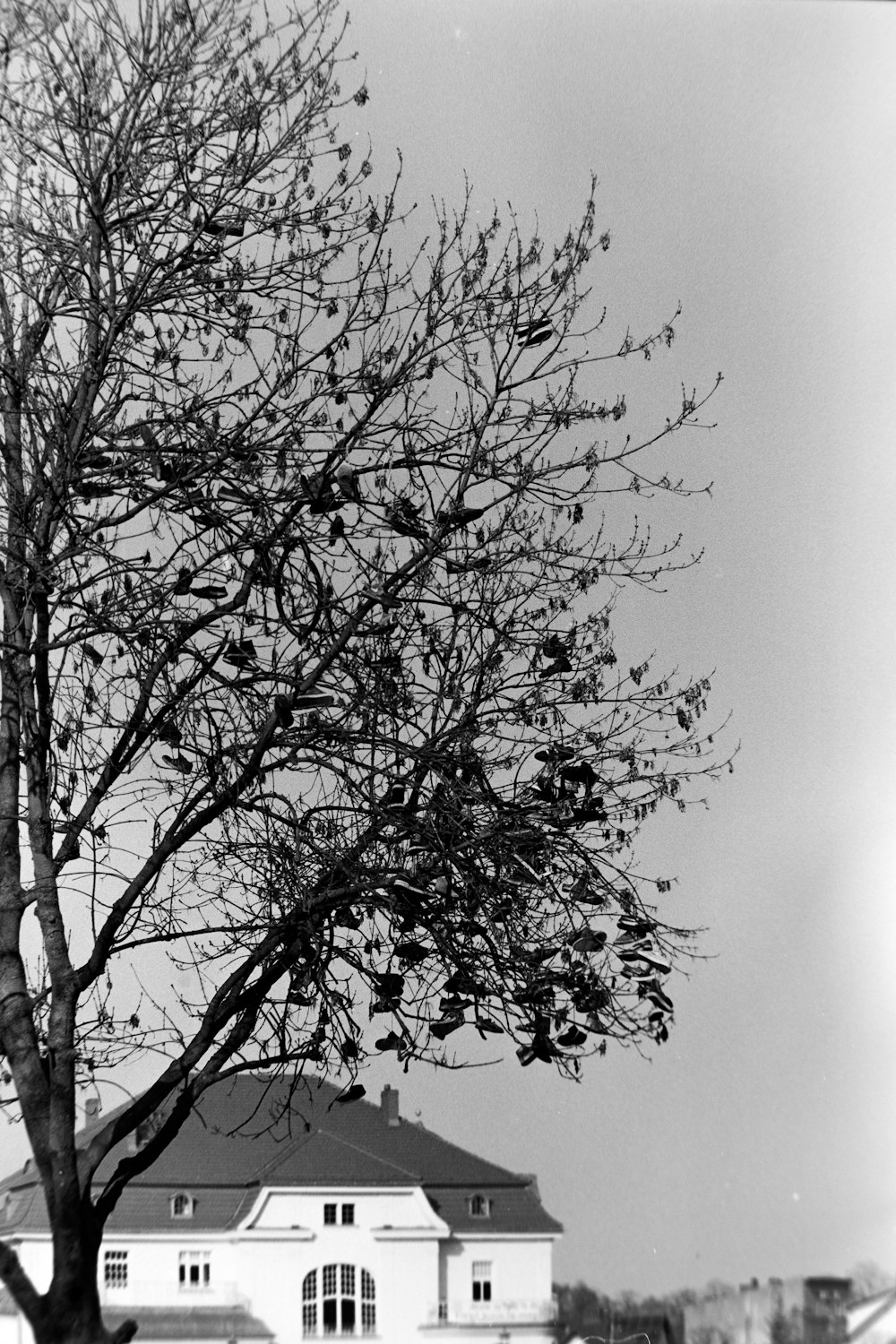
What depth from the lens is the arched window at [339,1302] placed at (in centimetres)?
314

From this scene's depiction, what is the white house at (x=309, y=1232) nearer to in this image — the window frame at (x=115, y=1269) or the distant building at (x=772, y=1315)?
the window frame at (x=115, y=1269)

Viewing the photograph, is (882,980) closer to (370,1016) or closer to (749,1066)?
(749,1066)

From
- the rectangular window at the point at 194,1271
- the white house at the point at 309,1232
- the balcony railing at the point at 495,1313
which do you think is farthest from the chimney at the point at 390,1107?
the rectangular window at the point at 194,1271

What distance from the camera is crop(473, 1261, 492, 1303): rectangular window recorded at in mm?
3244

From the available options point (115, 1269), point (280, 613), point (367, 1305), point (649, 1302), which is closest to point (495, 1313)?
point (367, 1305)

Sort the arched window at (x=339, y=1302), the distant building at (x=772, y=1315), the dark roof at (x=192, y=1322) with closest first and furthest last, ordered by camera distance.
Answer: the dark roof at (x=192, y=1322) < the arched window at (x=339, y=1302) < the distant building at (x=772, y=1315)

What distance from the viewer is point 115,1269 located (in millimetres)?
3078

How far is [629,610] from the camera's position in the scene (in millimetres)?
3748

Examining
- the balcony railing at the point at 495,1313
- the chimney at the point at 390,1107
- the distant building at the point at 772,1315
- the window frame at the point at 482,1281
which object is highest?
the chimney at the point at 390,1107

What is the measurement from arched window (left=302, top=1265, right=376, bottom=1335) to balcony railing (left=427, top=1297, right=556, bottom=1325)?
0.48ft

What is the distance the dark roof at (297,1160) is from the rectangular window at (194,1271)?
0.07 metres

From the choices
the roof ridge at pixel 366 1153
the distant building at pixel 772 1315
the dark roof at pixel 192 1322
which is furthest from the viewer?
the distant building at pixel 772 1315

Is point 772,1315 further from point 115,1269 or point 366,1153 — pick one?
point 115,1269

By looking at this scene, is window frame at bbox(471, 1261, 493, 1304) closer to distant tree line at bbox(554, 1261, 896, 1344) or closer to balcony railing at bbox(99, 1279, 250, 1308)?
distant tree line at bbox(554, 1261, 896, 1344)
